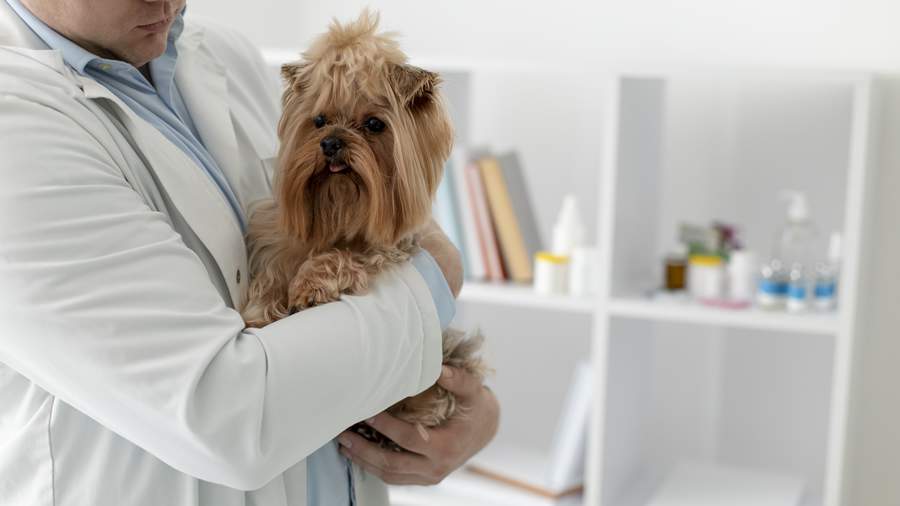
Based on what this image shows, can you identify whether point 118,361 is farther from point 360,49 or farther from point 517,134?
point 517,134

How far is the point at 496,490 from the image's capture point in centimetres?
250

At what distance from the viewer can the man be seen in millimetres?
928

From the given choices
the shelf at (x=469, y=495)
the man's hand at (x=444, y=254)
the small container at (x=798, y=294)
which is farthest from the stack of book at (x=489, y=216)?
the man's hand at (x=444, y=254)

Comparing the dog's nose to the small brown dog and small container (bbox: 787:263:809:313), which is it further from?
small container (bbox: 787:263:809:313)

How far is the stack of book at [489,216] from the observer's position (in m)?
2.43

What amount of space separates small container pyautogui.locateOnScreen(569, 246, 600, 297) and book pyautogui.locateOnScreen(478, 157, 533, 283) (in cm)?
14

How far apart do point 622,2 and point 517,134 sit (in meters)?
0.47

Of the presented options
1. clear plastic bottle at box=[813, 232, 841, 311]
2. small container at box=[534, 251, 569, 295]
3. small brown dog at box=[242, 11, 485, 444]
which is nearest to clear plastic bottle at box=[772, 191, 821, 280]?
clear plastic bottle at box=[813, 232, 841, 311]

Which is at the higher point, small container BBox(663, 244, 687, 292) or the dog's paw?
the dog's paw

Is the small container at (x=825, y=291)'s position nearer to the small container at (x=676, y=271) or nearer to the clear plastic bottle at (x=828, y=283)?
the clear plastic bottle at (x=828, y=283)

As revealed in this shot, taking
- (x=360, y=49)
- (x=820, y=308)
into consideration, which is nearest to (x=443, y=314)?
(x=360, y=49)

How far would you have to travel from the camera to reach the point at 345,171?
1.24m

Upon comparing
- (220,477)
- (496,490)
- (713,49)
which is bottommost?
(496,490)

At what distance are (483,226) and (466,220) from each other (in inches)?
1.9
